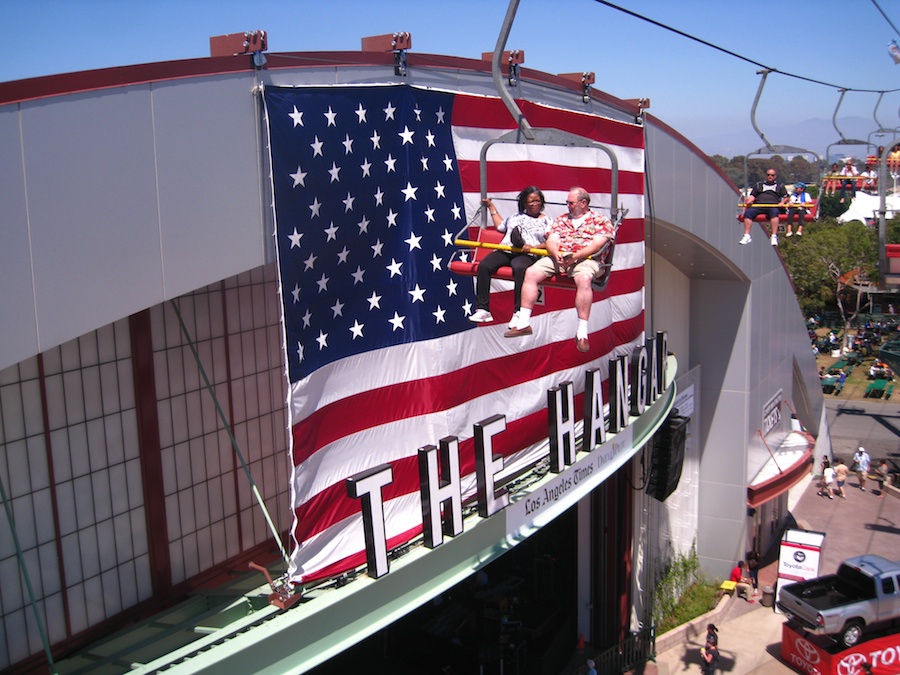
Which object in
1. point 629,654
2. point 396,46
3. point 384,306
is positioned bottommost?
point 629,654

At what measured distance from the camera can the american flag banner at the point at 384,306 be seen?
921 cm

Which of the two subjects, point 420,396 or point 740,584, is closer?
point 420,396

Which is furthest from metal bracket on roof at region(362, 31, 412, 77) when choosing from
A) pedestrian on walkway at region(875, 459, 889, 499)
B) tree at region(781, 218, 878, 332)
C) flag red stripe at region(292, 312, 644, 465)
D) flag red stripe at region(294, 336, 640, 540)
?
tree at region(781, 218, 878, 332)

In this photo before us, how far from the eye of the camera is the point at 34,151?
6.95 m

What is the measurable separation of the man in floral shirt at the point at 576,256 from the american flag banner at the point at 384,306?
1.80 metres

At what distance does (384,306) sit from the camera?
33.8 ft

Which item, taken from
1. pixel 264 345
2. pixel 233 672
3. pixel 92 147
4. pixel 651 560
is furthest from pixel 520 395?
pixel 651 560

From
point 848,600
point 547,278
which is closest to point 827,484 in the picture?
point 848,600

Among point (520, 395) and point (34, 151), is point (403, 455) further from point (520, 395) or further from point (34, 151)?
point (34, 151)

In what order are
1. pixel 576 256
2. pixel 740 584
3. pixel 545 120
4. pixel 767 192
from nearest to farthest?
pixel 576 256, pixel 545 120, pixel 767 192, pixel 740 584

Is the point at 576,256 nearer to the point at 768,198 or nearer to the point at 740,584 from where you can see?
the point at 768,198

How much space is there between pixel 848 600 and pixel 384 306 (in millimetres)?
14862

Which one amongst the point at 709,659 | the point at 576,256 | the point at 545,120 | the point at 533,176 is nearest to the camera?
the point at 576,256

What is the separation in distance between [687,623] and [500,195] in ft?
48.2
